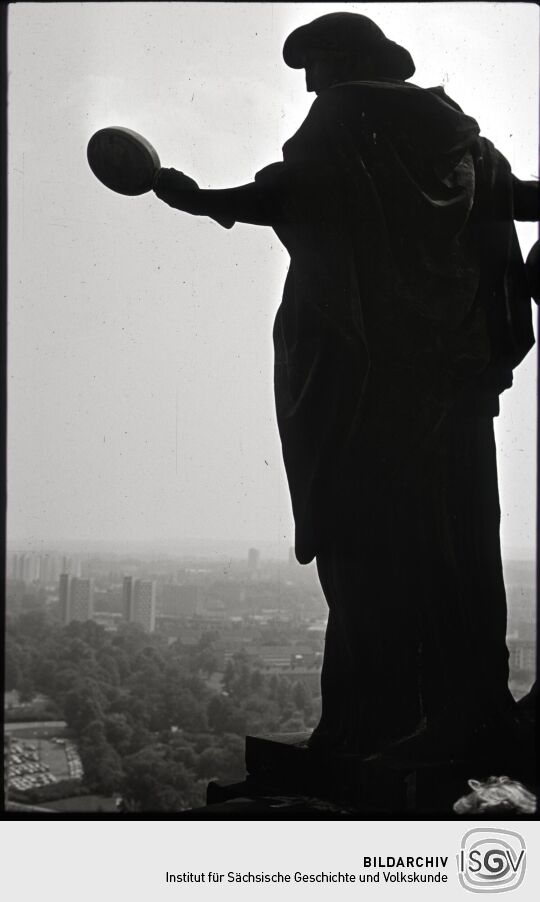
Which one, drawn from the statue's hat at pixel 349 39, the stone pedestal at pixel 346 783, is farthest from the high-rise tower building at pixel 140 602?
the statue's hat at pixel 349 39

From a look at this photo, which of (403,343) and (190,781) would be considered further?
(190,781)

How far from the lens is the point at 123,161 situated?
2.73 m

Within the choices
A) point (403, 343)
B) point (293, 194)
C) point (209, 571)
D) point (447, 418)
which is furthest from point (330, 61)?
point (209, 571)

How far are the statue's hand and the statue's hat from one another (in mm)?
519

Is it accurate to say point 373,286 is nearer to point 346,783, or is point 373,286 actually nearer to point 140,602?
point 346,783

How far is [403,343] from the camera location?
277 centimetres

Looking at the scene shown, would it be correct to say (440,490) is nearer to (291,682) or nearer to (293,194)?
(293,194)

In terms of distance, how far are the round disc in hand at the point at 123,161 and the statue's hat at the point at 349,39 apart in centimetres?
54

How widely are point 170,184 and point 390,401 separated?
30.2 inches

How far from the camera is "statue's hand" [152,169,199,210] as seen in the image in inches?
108

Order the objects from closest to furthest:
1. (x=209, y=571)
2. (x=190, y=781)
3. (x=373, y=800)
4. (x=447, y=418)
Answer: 1. (x=373, y=800)
2. (x=447, y=418)
3. (x=190, y=781)
4. (x=209, y=571)

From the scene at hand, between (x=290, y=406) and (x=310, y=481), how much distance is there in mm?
206

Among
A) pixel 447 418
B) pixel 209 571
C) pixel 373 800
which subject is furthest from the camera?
pixel 209 571

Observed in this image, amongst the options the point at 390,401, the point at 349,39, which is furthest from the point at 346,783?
the point at 349,39
